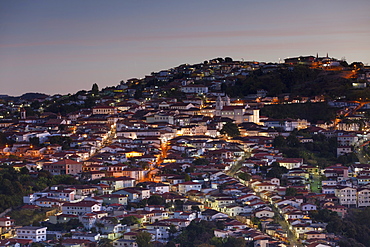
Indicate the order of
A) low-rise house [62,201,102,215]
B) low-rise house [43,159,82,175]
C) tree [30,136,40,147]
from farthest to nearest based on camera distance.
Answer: tree [30,136,40,147]
low-rise house [43,159,82,175]
low-rise house [62,201,102,215]

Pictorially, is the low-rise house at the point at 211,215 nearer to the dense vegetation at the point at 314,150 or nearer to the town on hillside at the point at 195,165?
the town on hillside at the point at 195,165

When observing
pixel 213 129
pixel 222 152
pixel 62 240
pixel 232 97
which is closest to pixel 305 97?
pixel 232 97

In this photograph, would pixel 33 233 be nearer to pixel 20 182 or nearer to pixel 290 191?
pixel 20 182

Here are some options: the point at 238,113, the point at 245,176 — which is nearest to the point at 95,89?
the point at 238,113

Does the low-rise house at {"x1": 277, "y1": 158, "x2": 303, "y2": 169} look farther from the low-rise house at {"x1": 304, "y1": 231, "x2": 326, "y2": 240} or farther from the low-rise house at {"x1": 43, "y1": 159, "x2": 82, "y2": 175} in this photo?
the low-rise house at {"x1": 43, "y1": 159, "x2": 82, "y2": 175}

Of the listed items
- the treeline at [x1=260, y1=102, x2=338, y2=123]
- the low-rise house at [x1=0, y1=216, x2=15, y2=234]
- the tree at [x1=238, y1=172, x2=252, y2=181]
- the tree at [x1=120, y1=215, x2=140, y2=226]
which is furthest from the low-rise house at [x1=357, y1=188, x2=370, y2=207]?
the treeline at [x1=260, y1=102, x2=338, y2=123]

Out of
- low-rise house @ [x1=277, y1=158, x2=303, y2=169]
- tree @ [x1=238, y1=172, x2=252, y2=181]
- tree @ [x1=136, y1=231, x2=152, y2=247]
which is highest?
low-rise house @ [x1=277, y1=158, x2=303, y2=169]

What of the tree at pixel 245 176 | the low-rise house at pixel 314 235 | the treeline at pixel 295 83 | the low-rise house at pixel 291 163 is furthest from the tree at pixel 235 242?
the treeline at pixel 295 83
